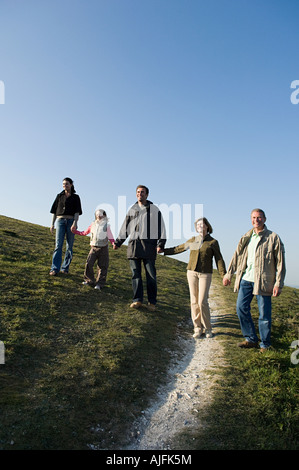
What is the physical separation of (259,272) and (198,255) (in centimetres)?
192

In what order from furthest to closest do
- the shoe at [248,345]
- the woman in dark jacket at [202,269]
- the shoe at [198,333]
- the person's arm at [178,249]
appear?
1. the person's arm at [178,249]
2. the shoe at [198,333]
3. the woman in dark jacket at [202,269]
4. the shoe at [248,345]

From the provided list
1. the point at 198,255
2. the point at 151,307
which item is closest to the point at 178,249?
the point at 198,255

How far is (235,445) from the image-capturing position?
4.73m

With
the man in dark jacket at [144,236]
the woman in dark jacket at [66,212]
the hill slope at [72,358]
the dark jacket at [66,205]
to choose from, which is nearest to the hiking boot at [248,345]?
the hill slope at [72,358]

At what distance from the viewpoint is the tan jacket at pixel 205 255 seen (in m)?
9.50

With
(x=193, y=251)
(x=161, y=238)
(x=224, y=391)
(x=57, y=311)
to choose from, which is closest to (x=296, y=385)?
(x=224, y=391)

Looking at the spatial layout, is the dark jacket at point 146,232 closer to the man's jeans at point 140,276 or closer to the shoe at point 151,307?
the man's jeans at point 140,276

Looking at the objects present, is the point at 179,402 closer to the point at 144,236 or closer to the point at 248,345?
the point at 248,345

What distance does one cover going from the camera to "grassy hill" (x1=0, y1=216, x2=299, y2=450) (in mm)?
4820

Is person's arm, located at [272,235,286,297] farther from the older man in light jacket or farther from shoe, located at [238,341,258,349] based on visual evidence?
shoe, located at [238,341,258,349]

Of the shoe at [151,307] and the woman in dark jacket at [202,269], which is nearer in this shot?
the woman in dark jacket at [202,269]

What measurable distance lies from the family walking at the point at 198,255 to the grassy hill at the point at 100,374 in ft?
2.75

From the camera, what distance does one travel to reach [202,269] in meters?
9.47

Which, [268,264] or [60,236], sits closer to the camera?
[268,264]
